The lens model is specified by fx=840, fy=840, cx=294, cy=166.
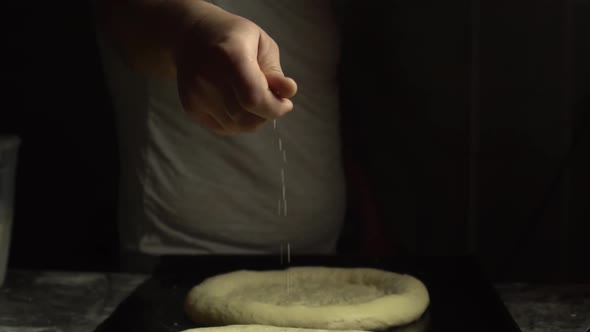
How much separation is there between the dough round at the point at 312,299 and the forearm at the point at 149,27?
0.34 m

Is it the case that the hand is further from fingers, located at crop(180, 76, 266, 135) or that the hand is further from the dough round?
the dough round

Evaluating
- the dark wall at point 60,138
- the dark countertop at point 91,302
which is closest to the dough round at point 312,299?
the dark countertop at point 91,302

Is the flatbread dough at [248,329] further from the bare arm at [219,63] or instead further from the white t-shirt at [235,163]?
the white t-shirt at [235,163]

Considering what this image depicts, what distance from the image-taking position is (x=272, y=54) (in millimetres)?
1035

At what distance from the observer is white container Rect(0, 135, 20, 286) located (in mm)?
1350

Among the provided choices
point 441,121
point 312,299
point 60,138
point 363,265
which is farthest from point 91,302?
point 441,121

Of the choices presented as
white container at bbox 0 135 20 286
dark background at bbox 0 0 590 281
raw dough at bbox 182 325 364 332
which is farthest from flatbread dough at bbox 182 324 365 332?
dark background at bbox 0 0 590 281

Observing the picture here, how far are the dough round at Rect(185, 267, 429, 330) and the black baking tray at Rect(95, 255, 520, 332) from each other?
0.03m

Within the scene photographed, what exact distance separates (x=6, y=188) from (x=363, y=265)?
0.60m

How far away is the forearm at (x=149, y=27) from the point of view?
117cm

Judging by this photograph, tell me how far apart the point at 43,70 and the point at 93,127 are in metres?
0.16

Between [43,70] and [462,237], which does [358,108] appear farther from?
[43,70]

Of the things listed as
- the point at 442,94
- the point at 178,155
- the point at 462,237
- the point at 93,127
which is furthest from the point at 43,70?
the point at 462,237

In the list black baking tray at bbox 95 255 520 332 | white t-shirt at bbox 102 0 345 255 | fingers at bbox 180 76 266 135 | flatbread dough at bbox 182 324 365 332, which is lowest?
black baking tray at bbox 95 255 520 332
